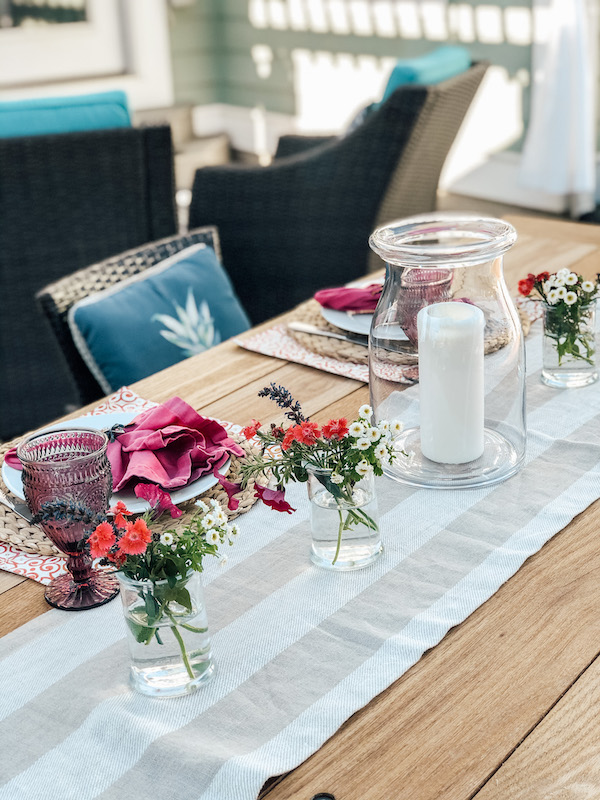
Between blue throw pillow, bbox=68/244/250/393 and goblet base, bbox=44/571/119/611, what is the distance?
0.67 meters

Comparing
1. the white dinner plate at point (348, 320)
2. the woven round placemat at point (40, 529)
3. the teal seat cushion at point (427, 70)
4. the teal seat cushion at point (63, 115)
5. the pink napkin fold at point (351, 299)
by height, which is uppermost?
the teal seat cushion at point (427, 70)

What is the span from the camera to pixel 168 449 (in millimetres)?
958

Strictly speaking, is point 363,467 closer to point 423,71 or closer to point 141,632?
point 141,632

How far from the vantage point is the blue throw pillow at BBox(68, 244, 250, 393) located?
1.44 metres

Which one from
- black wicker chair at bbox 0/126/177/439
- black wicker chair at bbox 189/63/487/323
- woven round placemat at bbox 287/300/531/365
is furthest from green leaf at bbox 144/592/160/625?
black wicker chair at bbox 189/63/487/323

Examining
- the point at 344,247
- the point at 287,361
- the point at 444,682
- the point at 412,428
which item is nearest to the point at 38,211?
the point at 344,247

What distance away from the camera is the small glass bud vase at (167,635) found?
2.17ft

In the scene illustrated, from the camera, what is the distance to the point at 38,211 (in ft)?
7.77

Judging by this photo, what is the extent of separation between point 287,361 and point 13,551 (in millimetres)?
524

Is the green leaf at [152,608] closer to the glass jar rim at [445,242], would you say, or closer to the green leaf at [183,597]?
the green leaf at [183,597]

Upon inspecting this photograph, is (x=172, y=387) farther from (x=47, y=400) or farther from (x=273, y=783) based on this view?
(x=47, y=400)

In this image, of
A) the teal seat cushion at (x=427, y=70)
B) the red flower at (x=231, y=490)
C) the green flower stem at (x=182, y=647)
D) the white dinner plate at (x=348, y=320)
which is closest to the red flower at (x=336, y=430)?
the red flower at (x=231, y=490)

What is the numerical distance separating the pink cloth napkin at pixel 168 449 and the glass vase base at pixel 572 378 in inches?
16.6

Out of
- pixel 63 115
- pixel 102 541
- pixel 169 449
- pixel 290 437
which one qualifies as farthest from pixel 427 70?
pixel 102 541
